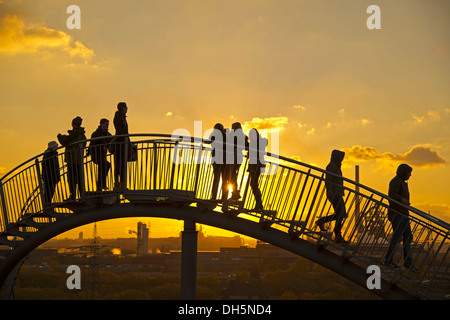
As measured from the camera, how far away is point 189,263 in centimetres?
1538

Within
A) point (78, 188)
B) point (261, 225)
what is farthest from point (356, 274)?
point (78, 188)

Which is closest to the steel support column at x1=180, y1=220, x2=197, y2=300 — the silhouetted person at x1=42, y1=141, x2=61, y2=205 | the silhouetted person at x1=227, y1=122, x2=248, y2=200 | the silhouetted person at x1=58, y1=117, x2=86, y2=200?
the silhouetted person at x1=227, y1=122, x2=248, y2=200

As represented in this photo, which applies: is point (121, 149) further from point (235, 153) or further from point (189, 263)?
point (189, 263)

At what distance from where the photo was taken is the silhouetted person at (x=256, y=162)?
43.7 feet

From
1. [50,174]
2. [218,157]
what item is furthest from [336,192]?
[50,174]

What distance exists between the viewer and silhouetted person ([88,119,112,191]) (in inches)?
599

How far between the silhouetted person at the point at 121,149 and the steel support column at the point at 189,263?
2.13 m

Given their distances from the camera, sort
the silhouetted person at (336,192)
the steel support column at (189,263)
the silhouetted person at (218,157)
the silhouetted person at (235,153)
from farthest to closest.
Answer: the steel support column at (189,263) → the silhouetted person at (218,157) → the silhouetted person at (235,153) → the silhouetted person at (336,192)

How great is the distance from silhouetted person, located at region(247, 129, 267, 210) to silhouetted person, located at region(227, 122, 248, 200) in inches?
8.9

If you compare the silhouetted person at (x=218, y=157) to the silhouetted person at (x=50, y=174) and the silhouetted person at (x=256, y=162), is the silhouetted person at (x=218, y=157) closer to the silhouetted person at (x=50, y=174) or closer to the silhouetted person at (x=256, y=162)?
the silhouetted person at (x=256, y=162)

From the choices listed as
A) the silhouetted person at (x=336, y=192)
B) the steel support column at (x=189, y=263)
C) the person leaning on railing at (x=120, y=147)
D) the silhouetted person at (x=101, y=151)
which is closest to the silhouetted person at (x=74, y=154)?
the silhouetted person at (x=101, y=151)

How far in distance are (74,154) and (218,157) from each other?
4528 millimetres

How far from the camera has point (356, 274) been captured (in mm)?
12891
